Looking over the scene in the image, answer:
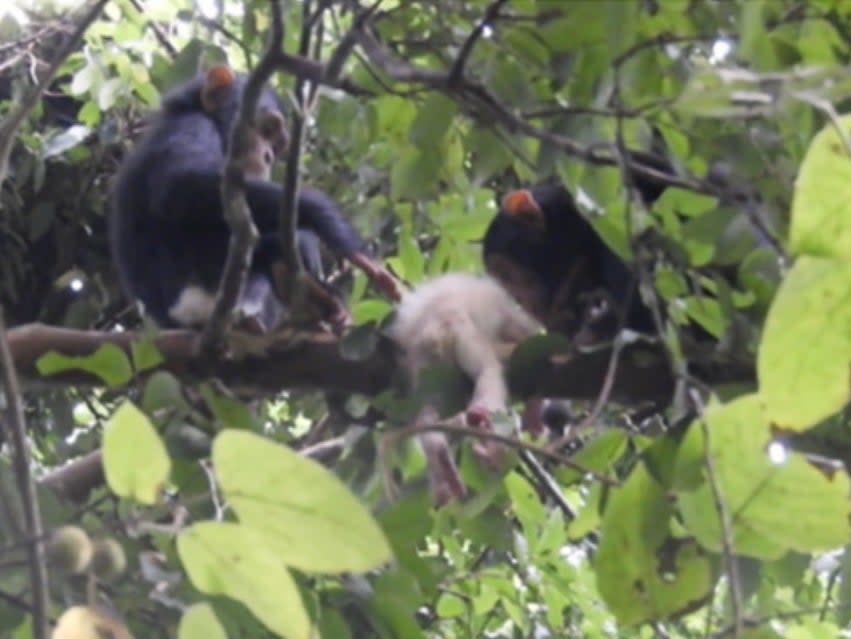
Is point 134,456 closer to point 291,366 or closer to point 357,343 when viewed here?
point 357,343

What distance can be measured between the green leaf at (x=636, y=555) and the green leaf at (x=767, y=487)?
0.29 feet

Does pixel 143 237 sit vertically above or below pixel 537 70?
below

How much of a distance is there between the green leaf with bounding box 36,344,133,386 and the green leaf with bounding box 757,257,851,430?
2.81 ft

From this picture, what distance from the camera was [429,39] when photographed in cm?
139

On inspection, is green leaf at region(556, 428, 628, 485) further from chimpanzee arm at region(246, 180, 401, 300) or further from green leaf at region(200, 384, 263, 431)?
chimpanzee arm at region(246, 180, 401, 300)

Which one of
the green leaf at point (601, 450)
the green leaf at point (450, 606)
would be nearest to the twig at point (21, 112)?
the green leaf at point (601, 450)

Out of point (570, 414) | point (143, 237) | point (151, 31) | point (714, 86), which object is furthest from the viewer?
point (151, 31)

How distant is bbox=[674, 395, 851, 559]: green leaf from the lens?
85 centimetres

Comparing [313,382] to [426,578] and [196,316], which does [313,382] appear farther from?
[196,316]

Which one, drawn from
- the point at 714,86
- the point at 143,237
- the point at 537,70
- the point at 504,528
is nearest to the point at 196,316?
the point at 143,237

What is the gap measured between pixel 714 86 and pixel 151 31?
2.26 m

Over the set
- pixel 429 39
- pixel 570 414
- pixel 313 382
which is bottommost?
pixel 570 414

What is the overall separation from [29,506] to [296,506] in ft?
0.54

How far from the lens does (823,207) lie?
2.56 feet
